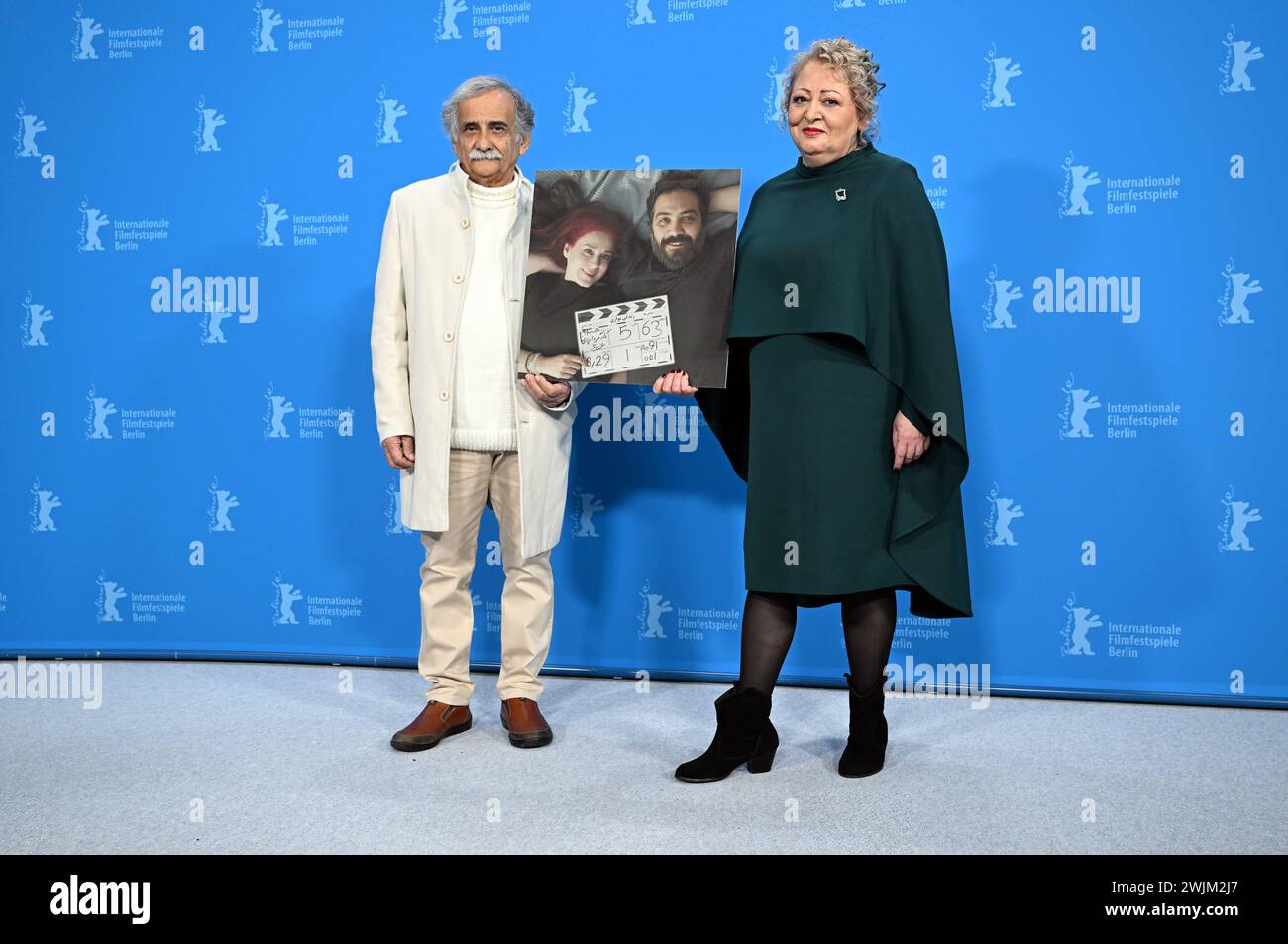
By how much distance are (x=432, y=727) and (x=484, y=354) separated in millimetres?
962

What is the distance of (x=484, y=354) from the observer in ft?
A: 9.12

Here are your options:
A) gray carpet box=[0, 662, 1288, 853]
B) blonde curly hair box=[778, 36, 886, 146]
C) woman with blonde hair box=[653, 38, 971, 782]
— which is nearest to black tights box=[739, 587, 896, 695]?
woman with blonde hair box=[653, 38, 971, 782]

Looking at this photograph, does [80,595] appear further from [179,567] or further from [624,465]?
[624,465]

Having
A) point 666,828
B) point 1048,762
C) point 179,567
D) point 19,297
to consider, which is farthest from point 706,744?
point 19,297

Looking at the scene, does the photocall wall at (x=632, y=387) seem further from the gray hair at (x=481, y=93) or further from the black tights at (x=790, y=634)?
the black tights at (x=790, y=634)

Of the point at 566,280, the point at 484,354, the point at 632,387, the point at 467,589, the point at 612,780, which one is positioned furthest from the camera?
the point at 632,387

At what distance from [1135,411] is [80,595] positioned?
3.50 m

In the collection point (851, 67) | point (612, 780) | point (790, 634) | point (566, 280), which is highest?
point (851, 67)

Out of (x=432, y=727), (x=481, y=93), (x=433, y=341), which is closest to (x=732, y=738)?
(x=432, y=727)

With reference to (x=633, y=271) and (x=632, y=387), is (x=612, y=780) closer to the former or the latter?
(x=633, y=271)

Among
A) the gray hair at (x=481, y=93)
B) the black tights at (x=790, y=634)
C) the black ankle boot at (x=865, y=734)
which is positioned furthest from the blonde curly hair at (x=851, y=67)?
the black ankle boot at (x=865, y=734)

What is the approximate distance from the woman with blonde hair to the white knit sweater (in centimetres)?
63

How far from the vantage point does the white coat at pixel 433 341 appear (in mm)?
2754

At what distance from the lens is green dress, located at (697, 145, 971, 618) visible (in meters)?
2.42
